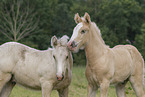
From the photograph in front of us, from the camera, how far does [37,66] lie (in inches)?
235

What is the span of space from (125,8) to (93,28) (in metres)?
37.6

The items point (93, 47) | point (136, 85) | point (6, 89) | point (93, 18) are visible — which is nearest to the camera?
point (93, 47)

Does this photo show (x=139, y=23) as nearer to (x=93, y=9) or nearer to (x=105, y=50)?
(x=93, y=9)

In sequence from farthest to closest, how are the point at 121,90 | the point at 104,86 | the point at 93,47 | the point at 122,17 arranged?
the point at 122,17 → the point at 121,90 → the point at 93,47 → the point at 104,86

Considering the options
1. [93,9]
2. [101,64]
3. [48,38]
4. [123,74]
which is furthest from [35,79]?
[93,9]

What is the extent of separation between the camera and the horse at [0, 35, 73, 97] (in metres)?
5.67

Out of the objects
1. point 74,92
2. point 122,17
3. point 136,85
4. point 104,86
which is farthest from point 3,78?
point 122,17

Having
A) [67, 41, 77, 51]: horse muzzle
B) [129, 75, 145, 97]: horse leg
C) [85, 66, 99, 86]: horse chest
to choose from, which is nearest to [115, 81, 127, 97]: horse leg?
[129, 75, 145, 97]: horse leg

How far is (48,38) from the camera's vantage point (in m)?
35.9

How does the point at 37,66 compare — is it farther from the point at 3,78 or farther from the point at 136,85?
the point at 136,85

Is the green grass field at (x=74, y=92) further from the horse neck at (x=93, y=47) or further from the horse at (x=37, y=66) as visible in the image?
the horse at (x=37, y=66)

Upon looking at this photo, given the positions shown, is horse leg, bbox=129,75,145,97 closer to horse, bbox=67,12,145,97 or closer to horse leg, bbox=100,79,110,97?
horse, bbox=67,12,145,97

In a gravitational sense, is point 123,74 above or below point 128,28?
below

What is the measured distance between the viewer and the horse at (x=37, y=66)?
5.67m
